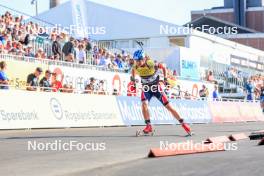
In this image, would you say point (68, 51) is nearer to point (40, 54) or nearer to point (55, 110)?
point (40, 54)

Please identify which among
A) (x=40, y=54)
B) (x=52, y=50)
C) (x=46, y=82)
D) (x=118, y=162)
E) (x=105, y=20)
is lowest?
(x=118, y=162)

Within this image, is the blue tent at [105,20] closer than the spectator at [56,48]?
No

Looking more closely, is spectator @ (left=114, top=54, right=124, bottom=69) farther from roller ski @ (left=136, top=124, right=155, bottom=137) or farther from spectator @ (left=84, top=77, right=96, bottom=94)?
roller ski @ (left=136, top=124, right=155, bottom=137)

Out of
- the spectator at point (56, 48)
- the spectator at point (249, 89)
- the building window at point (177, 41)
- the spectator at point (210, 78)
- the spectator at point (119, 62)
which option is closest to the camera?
the spectator at point (56, 48)

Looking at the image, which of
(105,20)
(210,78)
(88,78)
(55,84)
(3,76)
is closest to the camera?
(3,76)

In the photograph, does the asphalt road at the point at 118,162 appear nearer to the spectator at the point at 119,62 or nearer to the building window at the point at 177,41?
the spectator at the point at 119,62

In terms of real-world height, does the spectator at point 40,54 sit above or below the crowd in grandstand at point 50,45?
below

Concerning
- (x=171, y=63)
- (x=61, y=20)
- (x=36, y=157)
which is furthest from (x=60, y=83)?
(x=61, y=20)

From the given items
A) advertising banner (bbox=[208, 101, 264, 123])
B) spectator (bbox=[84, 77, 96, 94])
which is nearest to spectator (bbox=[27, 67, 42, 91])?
spectator (bbox=[84, 77, 96, 94])

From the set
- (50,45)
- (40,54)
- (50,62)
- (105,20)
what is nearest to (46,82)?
(50,62)

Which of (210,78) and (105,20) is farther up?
(105,20)

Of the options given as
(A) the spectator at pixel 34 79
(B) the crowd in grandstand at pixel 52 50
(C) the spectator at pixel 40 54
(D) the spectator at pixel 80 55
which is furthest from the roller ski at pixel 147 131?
(D) the spectator at pixel 80 55

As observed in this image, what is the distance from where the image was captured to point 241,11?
76.6 m

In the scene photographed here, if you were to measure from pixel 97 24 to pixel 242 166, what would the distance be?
34051mm
